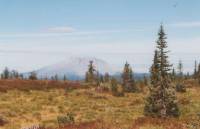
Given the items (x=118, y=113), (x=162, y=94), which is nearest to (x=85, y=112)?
(x=118, y=113)

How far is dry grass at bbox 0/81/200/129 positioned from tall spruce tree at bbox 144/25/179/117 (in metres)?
1.72

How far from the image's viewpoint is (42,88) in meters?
79.3

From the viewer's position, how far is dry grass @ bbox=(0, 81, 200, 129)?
14173 mm

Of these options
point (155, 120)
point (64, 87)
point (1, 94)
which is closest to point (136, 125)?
point (155, 120)

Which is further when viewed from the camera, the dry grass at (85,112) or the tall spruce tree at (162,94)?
the tall spruce tree at (162,94)

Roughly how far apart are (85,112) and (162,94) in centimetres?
970

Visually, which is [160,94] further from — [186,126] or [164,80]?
[186,126]

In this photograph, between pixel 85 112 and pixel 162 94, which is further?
pixel 85 112

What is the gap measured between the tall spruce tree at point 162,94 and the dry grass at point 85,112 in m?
1.72

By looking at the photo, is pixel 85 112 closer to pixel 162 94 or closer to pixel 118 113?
pixel 118 113

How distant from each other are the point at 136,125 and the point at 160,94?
79.2 ft

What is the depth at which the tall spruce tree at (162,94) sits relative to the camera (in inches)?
1422

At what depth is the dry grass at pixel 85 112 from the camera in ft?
46.5

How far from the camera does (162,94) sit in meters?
37.7
